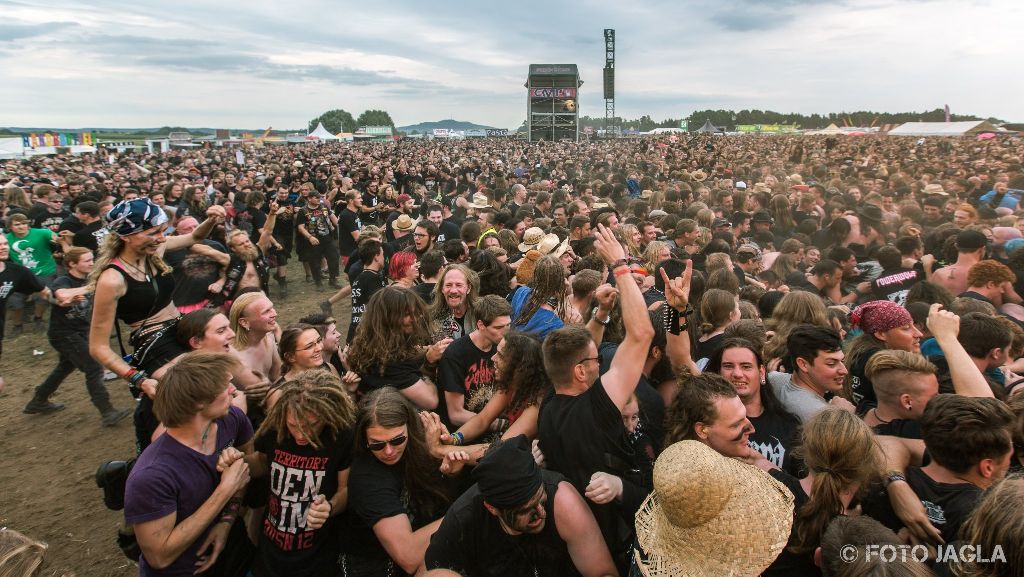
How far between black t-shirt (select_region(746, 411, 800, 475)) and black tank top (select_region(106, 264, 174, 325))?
12.6 feet

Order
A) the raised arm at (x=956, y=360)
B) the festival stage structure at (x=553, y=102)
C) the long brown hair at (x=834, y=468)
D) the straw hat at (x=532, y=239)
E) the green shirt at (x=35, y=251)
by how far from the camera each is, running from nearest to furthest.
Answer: the long brown hair at (x=834, y=468) < the raised arm at (x=956, y=360) < the straw hat at (x=532, y=239) < the green shirt at (x=35, y=251) < the festival stage structure at (x=553, y=102)

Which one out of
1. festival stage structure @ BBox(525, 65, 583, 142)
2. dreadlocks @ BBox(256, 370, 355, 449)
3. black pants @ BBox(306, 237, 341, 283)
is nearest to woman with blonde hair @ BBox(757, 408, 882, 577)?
→ dreadlocks @ BBox(256, 370, 355, 449)

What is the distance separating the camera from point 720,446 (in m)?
2.30

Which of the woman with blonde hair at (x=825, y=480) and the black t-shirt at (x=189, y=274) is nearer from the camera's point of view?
the woman with blonde hair at (x=825, y=480)

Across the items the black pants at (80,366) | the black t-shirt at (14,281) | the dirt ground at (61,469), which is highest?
the black t-shirt at (14,281)

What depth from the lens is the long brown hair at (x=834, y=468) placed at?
193 cm

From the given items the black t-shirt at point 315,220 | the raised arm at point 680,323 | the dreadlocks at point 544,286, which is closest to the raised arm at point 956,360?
the raised arm at point 680,323

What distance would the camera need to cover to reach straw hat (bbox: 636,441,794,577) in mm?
1611

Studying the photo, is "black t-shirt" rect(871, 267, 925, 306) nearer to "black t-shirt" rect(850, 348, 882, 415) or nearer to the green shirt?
"black t-shirt" rect(850, 348, 882, 415)

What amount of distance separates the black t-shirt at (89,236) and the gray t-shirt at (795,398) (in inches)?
327

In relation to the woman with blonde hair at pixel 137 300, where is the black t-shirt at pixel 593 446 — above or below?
below

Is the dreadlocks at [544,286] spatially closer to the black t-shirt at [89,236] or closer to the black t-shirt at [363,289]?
the black t-shirt at [363,289]

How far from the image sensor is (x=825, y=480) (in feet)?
6.49

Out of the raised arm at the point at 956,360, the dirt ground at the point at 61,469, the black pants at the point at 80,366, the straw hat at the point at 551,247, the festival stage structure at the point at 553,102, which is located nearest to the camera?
the raised arm at the point at 956,360
